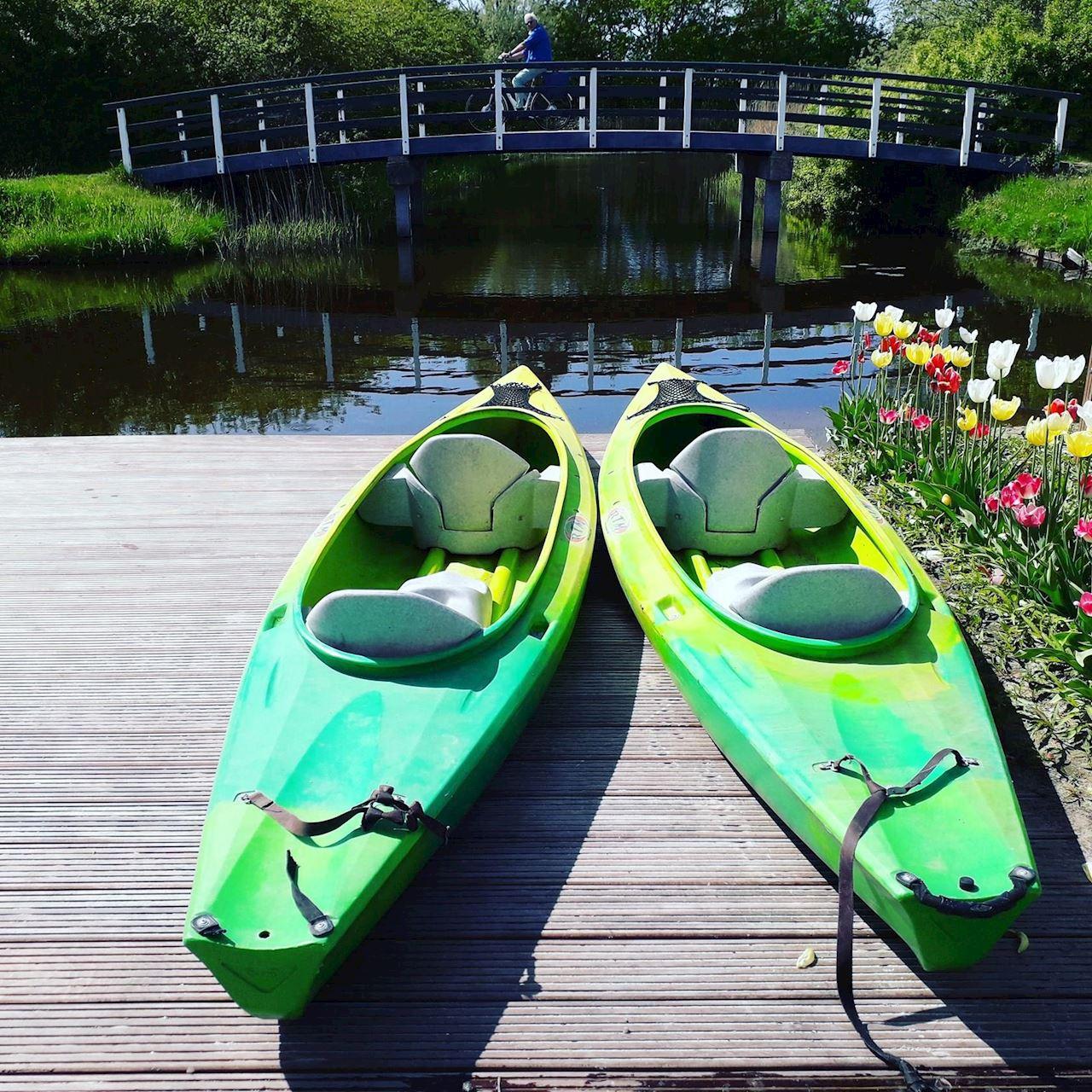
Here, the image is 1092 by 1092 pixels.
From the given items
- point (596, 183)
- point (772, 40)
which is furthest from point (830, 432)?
point (772, 40)

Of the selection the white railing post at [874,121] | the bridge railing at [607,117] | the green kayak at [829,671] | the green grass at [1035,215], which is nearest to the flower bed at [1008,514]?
the green kayak at [829,671]

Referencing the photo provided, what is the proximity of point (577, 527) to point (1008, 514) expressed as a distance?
5.24ft

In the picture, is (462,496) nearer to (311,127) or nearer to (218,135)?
(311,127)

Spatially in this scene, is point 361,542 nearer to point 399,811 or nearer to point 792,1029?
point 399,811

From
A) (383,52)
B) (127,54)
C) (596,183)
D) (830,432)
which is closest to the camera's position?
(830,432)

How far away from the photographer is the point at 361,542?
4043 millimetres

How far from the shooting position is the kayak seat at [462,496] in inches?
164

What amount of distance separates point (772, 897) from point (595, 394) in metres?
6.68

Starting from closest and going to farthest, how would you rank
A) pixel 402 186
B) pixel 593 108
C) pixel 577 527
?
pixel 577 527
pixel 593 108
pixel 402 186

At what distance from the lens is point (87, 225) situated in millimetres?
14469

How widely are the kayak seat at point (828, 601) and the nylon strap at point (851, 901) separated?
56 centimetres

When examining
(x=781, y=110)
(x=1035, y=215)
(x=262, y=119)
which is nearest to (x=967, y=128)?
(x=1035, y=215)

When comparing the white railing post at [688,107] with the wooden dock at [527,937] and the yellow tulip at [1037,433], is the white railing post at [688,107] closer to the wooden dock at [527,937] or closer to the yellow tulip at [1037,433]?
the yellow tulip at [1037,433]

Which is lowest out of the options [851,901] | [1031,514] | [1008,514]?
[851,901]
